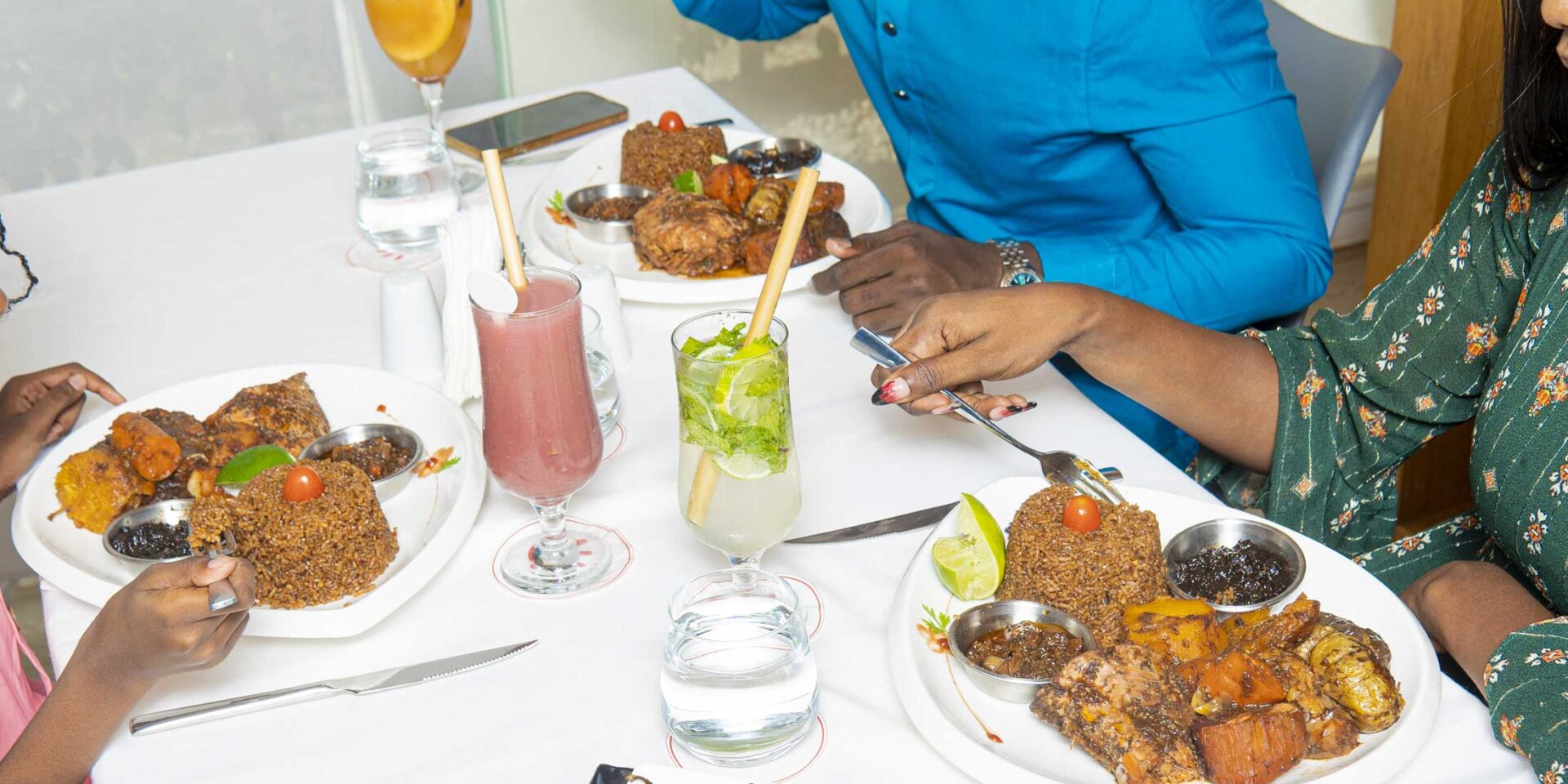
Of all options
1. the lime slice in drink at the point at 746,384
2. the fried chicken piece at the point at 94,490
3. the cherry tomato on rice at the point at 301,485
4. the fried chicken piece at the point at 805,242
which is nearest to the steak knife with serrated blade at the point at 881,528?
the lime slice in drink at the point at 746,384

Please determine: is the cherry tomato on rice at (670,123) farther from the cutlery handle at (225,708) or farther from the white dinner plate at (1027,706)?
the cutlery handle at (225,708)

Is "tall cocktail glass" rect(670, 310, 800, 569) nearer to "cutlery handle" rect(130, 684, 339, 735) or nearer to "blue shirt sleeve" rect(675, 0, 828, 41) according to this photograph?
"cutlery handle" rect(130, 684, 339, 735)

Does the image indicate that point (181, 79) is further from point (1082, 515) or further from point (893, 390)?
point (1082, 515)

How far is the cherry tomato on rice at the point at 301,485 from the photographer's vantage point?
113cm

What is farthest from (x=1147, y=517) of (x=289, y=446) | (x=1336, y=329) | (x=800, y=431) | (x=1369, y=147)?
(x=1369, y=147)

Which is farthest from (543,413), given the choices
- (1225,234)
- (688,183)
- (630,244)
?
(1225,234)

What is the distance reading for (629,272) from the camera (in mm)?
1771

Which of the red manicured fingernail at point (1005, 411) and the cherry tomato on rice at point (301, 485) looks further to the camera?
the red manicured fingernail at point (1005, 411)

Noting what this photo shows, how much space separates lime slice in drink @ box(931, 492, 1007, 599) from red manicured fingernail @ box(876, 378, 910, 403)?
0.51 feet

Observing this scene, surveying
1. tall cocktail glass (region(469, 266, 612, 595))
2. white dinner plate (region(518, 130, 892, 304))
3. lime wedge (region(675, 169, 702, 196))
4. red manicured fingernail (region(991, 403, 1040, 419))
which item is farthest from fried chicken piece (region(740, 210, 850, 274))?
tall cocktail glass (region(469, 266, 612, 595))

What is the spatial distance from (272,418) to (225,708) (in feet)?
1.37

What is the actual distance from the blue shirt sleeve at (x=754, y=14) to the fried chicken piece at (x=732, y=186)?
29.3 inches

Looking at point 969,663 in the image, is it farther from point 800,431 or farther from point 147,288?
point 147,288

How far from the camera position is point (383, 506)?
1316 mm
